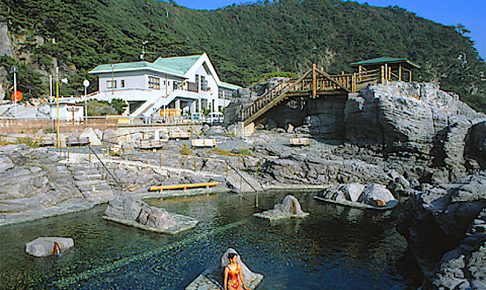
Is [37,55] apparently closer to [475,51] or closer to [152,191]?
[152,191]

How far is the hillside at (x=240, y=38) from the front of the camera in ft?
195

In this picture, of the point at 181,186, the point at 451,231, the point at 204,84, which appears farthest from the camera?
the point at 204,84

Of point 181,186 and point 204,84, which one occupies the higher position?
point 204,84

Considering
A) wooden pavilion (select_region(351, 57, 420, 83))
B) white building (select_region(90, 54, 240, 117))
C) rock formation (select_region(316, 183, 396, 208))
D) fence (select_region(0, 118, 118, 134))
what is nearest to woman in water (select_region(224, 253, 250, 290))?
rock formation (select_region(316, 183, 396, 208))

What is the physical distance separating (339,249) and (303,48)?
10971cm

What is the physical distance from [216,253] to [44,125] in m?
23.1

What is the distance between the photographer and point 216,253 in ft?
49.3

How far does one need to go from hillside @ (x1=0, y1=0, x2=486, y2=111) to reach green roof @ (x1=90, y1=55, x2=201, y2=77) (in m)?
8.07

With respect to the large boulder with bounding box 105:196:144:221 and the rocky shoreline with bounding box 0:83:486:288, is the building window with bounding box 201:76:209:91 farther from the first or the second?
the large boulder with bounding box 105:196:144:221

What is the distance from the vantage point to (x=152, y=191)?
79.2 feet

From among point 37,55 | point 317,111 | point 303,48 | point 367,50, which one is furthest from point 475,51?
point 37,55

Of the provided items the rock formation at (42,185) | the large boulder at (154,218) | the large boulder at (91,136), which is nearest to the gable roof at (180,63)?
the large boulder at (91,136)

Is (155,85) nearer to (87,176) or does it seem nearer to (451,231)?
(87,176)

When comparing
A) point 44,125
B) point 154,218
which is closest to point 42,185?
point 154,218
